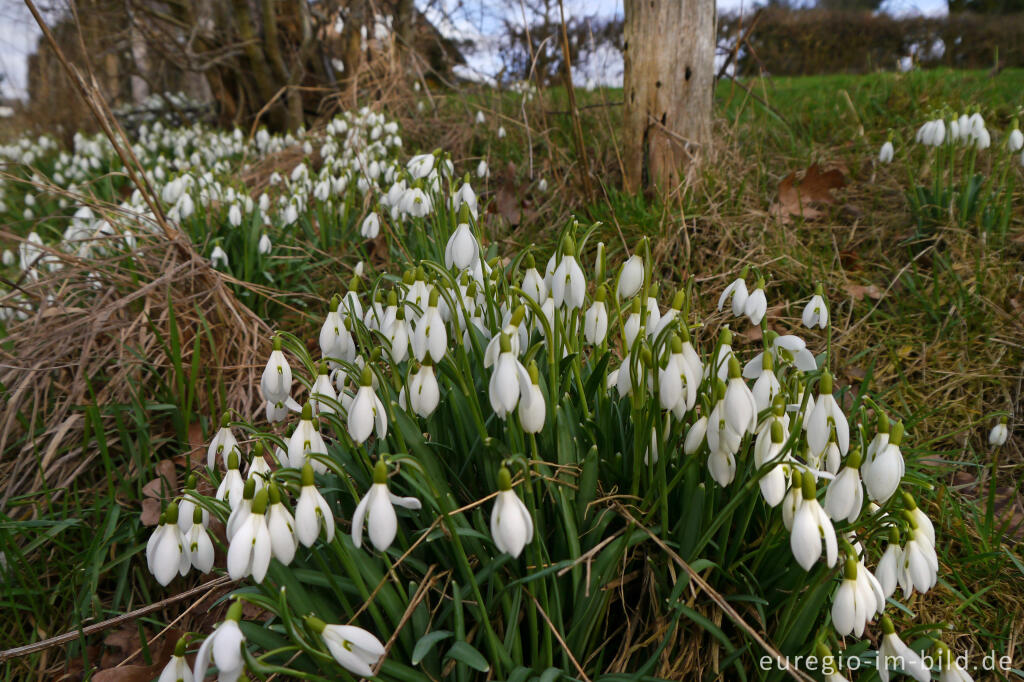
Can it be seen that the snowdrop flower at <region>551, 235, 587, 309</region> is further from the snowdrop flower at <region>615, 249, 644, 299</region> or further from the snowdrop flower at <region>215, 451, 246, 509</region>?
the snowdrop flower at <region>215, 451, 246, 509</region>

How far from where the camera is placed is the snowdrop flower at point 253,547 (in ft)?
3.84

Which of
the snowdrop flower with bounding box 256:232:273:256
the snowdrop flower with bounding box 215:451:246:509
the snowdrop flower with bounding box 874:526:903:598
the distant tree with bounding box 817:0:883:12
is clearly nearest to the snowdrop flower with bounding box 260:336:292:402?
the snowdrop flower with bounding box 215:451:246:509

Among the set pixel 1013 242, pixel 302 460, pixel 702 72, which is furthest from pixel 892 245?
pixel 302 460

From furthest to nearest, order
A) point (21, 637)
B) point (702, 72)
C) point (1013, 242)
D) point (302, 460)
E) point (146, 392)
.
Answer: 1. point (702, 72)
2. point (1013, 242)
3. point (146, 392)
4. point (21, 637)
5. point (302, 460)

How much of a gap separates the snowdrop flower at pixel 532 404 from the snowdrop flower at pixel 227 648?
59cm

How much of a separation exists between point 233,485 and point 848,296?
114 inches

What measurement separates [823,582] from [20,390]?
9.22 ft

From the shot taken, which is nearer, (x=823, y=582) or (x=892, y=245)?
(x=823, y=582)

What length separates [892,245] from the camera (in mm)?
3701

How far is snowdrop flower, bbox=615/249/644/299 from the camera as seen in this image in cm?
167

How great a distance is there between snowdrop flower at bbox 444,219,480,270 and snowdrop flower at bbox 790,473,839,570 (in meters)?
1.00

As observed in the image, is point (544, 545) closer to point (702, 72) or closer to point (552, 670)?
point (552, 670)

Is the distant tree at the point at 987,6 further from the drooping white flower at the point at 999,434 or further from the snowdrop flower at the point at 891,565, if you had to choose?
the snowdrop flower at the point at 891,565

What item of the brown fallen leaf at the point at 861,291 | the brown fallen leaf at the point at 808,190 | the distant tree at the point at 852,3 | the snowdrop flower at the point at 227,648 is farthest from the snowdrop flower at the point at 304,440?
the distant tree at the point at 852,3
